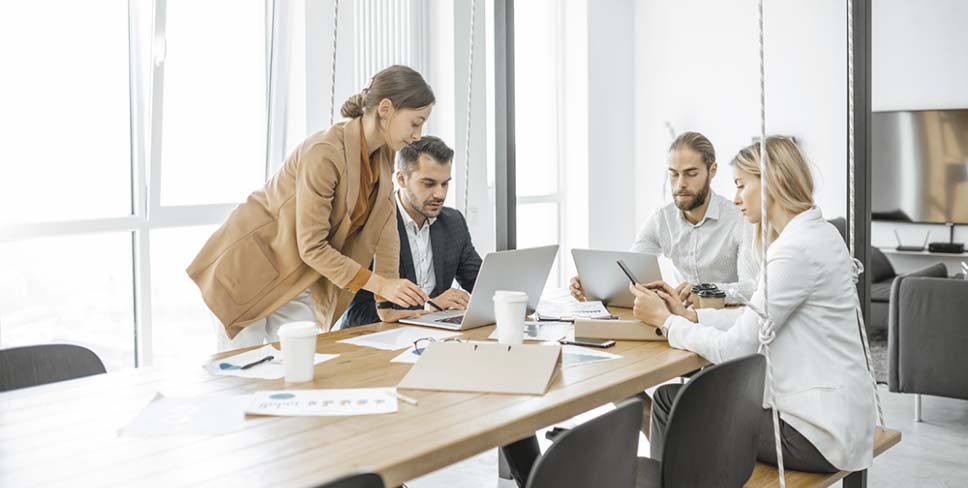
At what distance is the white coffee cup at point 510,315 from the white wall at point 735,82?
4.69m

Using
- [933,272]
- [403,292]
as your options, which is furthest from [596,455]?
[933,272]

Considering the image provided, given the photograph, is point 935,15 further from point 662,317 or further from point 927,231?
point 662,317

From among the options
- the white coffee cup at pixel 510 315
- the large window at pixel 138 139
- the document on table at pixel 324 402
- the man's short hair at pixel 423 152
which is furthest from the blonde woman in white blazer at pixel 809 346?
the large window at pixel 138 139

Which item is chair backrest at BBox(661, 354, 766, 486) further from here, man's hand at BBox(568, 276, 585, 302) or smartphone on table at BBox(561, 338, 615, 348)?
man's hand at BBox(568, 276, 585, 302)

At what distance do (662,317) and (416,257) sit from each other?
1.23m

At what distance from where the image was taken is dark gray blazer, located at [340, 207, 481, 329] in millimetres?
3164

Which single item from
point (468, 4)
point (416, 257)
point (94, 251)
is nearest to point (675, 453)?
point (416, 257)

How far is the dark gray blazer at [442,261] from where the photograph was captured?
3164 mm

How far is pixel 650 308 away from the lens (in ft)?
7.81

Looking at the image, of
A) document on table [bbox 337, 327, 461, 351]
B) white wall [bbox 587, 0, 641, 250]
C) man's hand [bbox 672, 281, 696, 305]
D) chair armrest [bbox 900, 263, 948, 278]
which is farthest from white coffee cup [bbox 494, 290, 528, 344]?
white wall [bbox 587, 0, 641, 250]

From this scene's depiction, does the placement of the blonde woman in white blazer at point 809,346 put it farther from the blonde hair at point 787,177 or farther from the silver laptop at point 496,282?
the silver laptop at point 496,282

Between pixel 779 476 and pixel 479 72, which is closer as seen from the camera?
pixel 779 476

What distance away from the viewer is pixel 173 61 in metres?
4.18

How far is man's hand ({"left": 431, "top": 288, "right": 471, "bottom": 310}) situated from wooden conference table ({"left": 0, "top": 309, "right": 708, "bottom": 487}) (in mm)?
746
